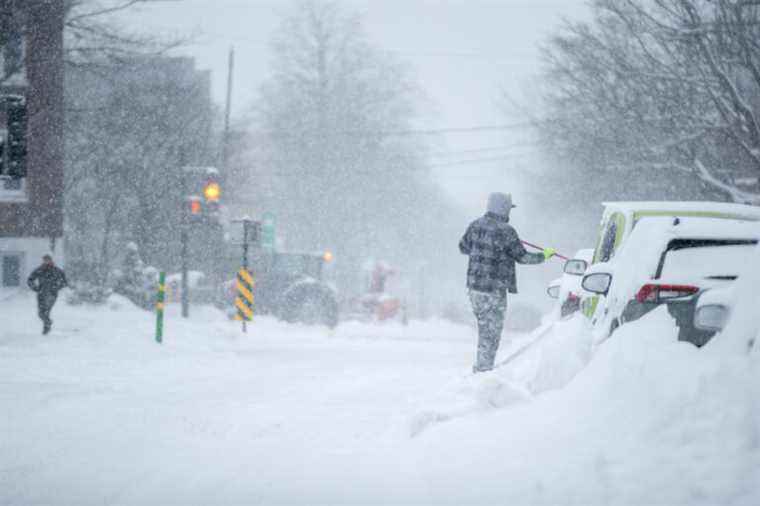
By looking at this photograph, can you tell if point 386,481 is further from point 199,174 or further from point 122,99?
point 122,99

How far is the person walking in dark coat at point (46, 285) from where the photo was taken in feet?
48.8

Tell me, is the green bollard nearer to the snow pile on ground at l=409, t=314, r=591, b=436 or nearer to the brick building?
the snow pile on ground at l=409, t=314, r=591, b=436

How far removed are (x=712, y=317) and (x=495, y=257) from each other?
367 centimetres

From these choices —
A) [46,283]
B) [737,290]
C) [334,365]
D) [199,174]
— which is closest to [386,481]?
[737,290]

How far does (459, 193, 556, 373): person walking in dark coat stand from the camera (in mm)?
8250

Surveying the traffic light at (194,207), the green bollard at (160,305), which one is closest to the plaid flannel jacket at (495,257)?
the green bollard at (160,305)

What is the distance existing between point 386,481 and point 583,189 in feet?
84.9

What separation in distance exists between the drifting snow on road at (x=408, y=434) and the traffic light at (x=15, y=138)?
12.8 ft

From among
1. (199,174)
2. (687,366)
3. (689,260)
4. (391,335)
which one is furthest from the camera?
(391,335)

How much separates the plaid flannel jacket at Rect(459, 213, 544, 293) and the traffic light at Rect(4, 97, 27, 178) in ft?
26.0

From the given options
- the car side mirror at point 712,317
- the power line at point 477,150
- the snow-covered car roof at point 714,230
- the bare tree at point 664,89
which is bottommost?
the car side mirror at point 712,317

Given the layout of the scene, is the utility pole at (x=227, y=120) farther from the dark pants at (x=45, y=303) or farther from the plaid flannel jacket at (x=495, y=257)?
the plaid flannel jacket at (x=495, y=257)

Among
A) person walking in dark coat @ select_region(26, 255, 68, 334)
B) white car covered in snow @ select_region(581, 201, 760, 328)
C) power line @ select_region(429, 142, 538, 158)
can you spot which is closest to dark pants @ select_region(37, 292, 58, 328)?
person walking in dark coat @ select_region(26, 255, 68, 334)

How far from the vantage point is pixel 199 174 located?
64.4ft
